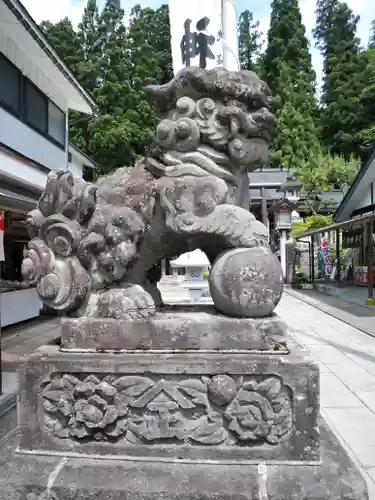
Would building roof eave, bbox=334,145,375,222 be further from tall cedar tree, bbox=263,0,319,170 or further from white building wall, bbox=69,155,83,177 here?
tall cedar tree, bbox=263,0,319,170

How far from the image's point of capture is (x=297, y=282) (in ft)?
56.4

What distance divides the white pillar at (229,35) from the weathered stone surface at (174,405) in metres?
6.50

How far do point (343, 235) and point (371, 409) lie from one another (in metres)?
15.1

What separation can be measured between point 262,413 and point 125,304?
757 mm

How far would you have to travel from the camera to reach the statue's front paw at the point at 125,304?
6.91 feet

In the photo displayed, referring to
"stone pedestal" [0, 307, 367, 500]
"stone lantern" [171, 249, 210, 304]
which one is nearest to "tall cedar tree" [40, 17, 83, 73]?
"stone lantern" [171, 249, 210, 304]

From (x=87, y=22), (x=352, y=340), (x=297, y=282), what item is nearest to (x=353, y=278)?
(x=297, y=282)

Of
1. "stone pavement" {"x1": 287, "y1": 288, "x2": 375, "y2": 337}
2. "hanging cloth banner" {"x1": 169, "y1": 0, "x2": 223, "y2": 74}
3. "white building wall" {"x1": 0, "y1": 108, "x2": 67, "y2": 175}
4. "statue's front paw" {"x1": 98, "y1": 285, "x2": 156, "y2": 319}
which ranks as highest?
"hanging cloth banner" {"x1": 169, "y1": 0, "x2": 223, "y2": 74}

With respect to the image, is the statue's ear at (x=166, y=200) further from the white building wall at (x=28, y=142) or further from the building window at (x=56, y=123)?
the building window at (x=56, y=123)

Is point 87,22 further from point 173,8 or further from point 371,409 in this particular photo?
point 371,409

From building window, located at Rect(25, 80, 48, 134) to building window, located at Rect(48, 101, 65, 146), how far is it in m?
0.29

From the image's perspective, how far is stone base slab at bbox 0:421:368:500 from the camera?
1.78 m

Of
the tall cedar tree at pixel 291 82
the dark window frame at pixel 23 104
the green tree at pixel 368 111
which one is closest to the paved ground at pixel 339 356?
the dark window frame at pixel 23 104

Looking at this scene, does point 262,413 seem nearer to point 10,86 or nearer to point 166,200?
point 166,200
